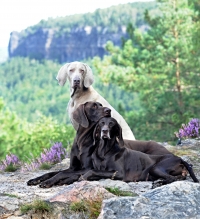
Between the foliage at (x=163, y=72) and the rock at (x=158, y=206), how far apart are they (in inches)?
897

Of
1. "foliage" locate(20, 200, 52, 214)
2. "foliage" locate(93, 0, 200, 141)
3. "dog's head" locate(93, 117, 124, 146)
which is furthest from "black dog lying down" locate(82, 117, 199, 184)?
"foliage" locate(93, 0, 200, 141)

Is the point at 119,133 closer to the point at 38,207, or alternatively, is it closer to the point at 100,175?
the point at 100,175

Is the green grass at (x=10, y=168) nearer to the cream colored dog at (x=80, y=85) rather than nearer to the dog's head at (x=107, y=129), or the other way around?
the cream colored dog at (x=80, y=85)

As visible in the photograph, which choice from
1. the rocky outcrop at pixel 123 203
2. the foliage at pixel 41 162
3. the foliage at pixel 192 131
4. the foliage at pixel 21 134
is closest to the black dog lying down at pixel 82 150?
the rocky outcrop at pixel 123 203

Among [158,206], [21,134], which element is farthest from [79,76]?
[21,134]

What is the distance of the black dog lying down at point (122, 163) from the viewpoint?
7.69m

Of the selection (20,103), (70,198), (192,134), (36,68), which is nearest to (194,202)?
(70,198)

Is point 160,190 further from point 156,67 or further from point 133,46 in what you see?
point 133,46

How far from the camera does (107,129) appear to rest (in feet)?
25.0

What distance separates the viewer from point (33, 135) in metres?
32.7

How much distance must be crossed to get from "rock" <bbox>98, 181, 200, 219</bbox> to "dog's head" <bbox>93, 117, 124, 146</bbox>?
86.8 inches

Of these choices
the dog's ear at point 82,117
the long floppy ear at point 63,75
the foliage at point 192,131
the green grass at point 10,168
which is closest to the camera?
the dog's ear at point 82,117

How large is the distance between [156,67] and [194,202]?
89.1 ft

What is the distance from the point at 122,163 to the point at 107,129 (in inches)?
23.1
